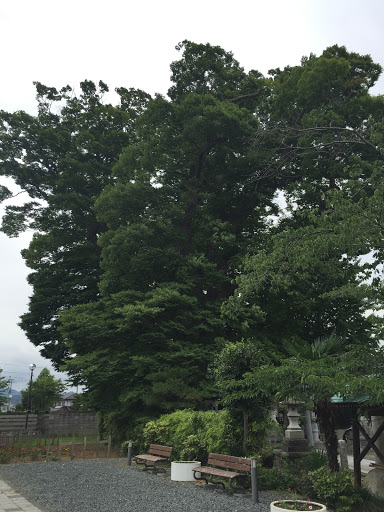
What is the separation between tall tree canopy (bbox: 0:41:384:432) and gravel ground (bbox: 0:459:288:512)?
4731 millimetres

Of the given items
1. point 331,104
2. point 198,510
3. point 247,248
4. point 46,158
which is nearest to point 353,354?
point 198,510

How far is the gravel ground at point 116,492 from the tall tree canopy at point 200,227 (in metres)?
4.73

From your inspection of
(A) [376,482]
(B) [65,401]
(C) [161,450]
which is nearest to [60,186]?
(C) [161,450]

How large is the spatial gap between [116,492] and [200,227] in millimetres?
14468

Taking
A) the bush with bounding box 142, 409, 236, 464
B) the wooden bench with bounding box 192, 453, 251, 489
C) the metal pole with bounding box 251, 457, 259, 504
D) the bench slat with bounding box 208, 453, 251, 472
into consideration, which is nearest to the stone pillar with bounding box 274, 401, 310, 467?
the wooden bench with bounding box 192, 453, 251, 489

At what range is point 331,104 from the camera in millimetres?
21812

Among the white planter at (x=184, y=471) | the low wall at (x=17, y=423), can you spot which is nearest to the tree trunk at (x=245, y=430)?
the white planter at (x=184, y=471)

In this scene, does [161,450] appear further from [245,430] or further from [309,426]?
[309,426]

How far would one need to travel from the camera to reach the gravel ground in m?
9.28

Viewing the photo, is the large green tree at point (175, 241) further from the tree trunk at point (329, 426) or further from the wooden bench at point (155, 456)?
the tree trunk at point (329, 426)

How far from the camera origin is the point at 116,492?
430 inches

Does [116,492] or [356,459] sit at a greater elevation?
[356,459]

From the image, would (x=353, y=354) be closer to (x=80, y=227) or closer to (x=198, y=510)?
(x=198, y=510)

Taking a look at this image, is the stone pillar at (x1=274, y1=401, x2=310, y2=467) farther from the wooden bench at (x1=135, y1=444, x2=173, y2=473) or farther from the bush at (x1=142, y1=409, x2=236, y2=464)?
the wooden bench at (x1=135, y1=444, x2=173, y2=473)
